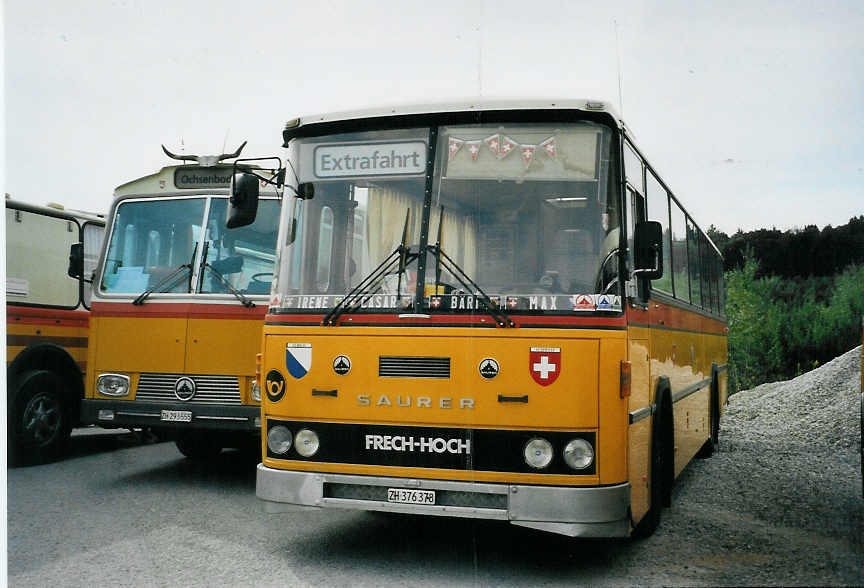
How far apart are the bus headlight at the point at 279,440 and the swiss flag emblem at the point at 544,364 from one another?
1628 mm

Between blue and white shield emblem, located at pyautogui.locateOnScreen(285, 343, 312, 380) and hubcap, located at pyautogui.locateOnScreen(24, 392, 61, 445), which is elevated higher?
blue and white shield emblem, located at pyautogui.locateOnScreen(285, 343, 312, 380)

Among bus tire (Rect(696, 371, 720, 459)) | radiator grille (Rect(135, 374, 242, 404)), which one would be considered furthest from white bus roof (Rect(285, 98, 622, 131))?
bus tire (Rect(696, 371, 720, 459))

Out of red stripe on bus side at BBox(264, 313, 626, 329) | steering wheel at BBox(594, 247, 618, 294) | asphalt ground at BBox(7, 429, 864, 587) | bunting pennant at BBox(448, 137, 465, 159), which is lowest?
asphalt ground at BBox(7, 429, 864, 587)

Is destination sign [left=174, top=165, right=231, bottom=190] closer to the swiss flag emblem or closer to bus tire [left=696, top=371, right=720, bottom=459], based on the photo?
the swiss flag emblem

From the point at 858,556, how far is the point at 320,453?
11.1 ft

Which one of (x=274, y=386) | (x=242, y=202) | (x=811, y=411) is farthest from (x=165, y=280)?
(x=811, y=411)

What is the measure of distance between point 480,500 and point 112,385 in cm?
474

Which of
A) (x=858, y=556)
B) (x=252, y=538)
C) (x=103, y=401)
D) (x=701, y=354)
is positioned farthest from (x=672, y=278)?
(x=103, y=401)

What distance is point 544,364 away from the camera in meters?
5.26

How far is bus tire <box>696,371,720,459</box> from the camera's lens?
11.2 m

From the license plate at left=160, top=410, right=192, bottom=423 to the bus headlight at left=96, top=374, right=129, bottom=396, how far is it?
1.72ft

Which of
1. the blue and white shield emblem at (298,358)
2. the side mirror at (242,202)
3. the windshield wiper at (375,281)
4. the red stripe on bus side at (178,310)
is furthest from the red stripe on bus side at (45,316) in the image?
the windshield wiper at (375,281)

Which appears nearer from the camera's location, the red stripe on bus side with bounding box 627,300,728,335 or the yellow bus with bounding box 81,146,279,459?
the red stripe on bus side with bounding box 627,300,728,335

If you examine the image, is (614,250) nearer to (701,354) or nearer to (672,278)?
(672,278)
